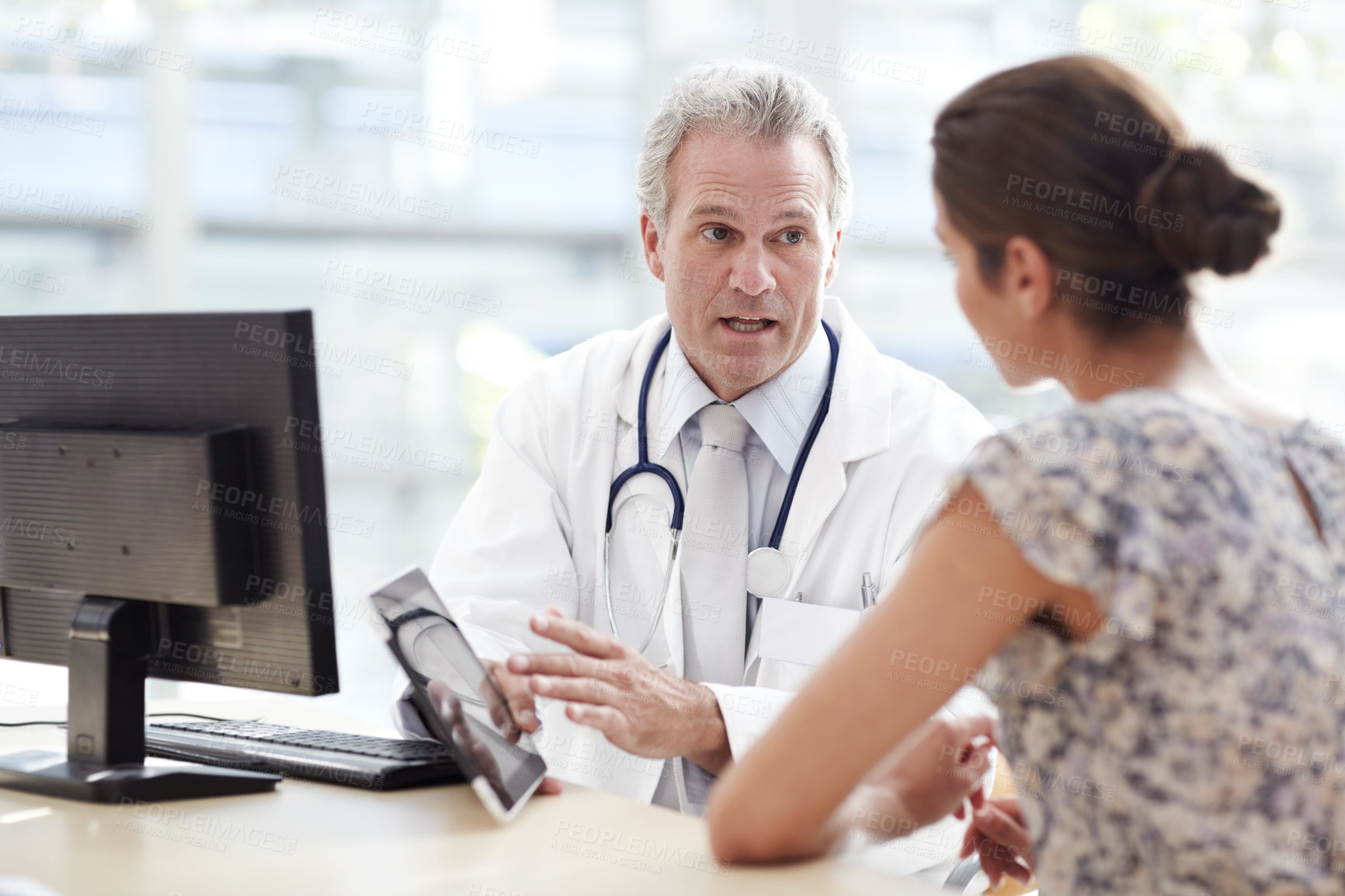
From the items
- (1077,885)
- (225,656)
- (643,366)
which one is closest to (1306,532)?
(1077,885)

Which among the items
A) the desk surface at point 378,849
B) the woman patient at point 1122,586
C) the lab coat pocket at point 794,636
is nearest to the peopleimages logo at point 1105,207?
the woman patient at point 1122,586

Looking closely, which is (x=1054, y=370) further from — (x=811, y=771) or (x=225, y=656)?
(x=225, y=656)

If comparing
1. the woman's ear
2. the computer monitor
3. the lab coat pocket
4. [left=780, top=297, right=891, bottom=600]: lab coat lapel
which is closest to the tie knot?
[left=780, top=297, right=891, bottom=600]: lab coat lapel

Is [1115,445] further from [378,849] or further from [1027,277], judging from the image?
[378,849]

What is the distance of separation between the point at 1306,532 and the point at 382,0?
272cm

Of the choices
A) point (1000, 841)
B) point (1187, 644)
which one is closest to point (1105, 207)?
point (1187, 644)

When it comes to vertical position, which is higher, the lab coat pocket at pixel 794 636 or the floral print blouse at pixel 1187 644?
the floral print blouse at pixel 1187 644

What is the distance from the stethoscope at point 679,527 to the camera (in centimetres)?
176

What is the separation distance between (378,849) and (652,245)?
3.93 feet

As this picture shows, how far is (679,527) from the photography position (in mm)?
1814

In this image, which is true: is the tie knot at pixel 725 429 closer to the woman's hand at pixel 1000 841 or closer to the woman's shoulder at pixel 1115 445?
the woman's hand at pixel 1000 841

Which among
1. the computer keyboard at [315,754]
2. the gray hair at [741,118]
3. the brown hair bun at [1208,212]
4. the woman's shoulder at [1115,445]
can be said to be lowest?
the computer keyboard at [315,754]

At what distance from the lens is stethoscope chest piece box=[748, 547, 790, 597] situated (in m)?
1.75

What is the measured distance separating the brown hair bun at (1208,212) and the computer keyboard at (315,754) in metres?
0.94
